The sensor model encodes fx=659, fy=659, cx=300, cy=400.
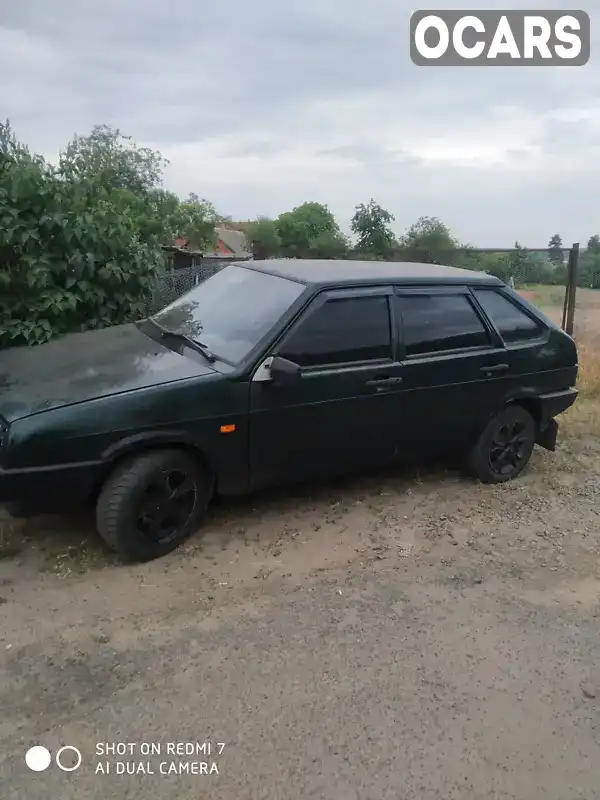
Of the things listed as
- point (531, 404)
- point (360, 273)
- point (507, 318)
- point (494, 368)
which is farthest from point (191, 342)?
point (531, 404)

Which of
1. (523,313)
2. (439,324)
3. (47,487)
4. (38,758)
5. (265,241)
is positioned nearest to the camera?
(38,758)

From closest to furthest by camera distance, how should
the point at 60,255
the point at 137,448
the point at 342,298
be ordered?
the point at 137,448 → the point at 342,298 → the point at 60,255

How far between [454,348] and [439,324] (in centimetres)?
21

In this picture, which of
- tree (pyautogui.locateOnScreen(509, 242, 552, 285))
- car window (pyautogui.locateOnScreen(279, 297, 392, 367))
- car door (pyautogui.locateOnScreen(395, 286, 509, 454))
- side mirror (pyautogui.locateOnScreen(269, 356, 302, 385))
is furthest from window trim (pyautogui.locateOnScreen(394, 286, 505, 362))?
tree (pyautogui.locateOnScreen(509, 242, 552, 285))

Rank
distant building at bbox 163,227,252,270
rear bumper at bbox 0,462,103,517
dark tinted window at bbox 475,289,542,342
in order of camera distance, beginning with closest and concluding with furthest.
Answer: rear bumper at bbox 0,462,103,517 → dark tinted window at bbox 475,289,542,342 → distant building at bbox 163,227,252,270

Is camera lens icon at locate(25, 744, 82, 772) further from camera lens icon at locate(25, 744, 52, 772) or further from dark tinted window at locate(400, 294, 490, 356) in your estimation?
dark tinted window at locate(400, 294, 490, 356)

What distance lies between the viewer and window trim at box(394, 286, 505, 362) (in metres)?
4.53

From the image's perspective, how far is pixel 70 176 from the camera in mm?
5832

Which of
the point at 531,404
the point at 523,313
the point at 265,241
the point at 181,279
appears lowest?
the point at 531,404

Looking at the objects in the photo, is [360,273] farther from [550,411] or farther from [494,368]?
[550,411]

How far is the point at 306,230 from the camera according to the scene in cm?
1285

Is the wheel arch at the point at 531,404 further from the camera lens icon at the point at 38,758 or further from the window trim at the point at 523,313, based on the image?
the camera lens icon at the point at 38,758

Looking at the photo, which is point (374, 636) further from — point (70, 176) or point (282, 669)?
point (70, 176)

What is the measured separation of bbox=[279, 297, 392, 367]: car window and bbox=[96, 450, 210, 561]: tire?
0.94 meters
